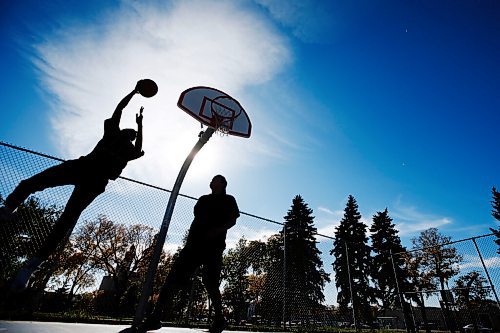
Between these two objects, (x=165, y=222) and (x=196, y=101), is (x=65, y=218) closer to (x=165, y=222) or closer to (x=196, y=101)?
(x=165, y=222)

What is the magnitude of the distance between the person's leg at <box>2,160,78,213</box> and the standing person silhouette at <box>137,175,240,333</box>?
1.39 meters

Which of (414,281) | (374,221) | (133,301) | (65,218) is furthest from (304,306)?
(133,301)

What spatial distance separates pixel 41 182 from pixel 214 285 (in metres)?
2.05

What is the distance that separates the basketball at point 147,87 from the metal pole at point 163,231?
37.5 inches

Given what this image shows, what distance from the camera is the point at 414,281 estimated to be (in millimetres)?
23125

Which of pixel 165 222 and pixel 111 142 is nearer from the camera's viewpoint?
pixel 111 142

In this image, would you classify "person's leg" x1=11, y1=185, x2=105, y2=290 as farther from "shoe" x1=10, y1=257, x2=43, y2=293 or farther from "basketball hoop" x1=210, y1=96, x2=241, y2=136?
"basketball hoop" x1=210, y1=96, x2=241, y2=136

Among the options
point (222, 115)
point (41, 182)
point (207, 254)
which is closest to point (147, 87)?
point (41, 182)

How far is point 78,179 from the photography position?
2.50 m

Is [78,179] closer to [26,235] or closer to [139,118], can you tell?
[139,118]

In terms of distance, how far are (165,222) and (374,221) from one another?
102 feet

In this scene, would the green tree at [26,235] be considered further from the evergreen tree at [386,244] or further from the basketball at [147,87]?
the evergreen tree at [386,244]

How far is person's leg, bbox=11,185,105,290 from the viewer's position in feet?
6.67

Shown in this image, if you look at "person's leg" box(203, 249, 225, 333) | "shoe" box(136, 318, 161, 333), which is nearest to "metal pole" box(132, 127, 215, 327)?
"shoe" box(136, 318, 161, 333)
